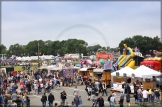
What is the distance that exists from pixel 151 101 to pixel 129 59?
22650 mm

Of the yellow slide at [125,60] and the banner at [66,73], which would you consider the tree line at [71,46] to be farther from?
the banner at [66,73]

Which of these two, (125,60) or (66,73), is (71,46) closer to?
(125,60)

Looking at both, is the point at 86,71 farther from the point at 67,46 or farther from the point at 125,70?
the point at 67,46

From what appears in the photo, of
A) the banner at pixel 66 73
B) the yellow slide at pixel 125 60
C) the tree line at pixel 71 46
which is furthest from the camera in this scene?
the tree line at pixel 71 46

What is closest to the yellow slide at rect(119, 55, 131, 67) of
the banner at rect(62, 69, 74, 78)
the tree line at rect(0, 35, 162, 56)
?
the banner at rect(62, 69, 74, 78)

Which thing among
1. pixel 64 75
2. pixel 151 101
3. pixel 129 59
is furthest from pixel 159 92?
pixel 129 59

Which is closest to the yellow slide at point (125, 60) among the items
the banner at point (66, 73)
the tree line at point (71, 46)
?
the banner at point (66, 73)

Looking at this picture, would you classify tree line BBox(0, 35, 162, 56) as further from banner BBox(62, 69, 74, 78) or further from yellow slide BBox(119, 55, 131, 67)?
banner BBox(62, 69, 74, 78)

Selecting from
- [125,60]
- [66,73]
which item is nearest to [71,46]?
[125,60]

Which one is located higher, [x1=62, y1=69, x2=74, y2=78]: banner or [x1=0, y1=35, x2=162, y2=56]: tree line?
[x1=0, y1=35, x2=162, y2=56]: tree line

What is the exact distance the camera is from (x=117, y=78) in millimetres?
26422

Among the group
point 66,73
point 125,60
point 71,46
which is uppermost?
point 71,46

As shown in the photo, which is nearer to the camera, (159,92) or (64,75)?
(159,92)

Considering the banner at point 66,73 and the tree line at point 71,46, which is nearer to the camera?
the banner at point 66,73
